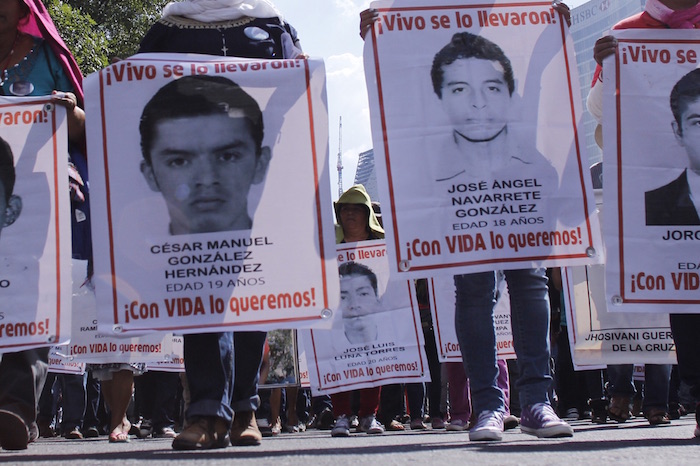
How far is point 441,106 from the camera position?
5.24 meters

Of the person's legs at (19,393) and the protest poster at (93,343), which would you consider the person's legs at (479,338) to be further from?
the protest poster at (93,343)

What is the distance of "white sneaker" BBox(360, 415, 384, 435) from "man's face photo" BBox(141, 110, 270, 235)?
3.94m

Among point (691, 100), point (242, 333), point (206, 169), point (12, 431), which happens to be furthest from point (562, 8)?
point (12, 431)

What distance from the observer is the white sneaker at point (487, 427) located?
4.90 m

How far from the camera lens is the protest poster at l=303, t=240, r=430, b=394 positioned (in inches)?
348

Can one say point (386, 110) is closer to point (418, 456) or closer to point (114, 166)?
point (114, 166)

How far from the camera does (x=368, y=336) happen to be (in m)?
8.98

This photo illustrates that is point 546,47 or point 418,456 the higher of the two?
point 546,47

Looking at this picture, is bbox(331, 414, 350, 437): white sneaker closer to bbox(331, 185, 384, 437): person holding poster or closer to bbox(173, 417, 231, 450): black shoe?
bbox(331, 185, 384, 437): person holding poster

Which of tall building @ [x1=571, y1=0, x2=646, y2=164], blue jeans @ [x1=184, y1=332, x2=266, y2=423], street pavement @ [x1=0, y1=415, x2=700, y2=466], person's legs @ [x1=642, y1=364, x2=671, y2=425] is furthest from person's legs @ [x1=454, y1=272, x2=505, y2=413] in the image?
tall building @ [x1=571, y1=0, x2=646, y2=164]

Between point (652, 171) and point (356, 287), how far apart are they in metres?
4.23

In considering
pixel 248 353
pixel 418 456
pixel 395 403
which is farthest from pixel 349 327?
pixel 418 456

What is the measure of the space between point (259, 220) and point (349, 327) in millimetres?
4283

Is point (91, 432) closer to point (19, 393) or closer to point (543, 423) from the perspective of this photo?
point (19, 393)
